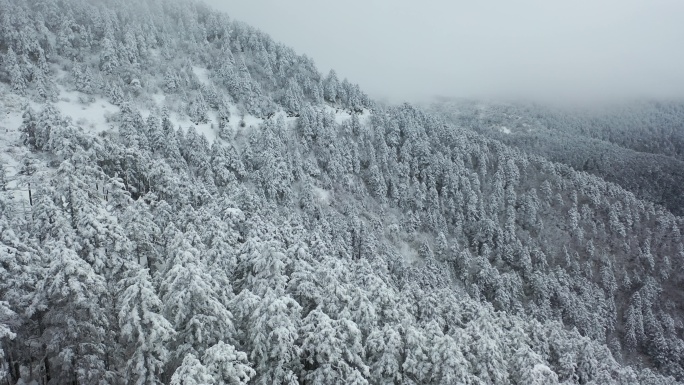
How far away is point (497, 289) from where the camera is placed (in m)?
99.6

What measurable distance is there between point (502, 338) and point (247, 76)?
A: 96.6 m

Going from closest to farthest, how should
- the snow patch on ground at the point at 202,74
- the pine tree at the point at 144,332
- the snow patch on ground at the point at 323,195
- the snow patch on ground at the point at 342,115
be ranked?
the pine tree at the point at 144,332
the snow patch on ground at the point at 323,195
the snow patch on ground at the point at 202,74
the snow patch on ground at the point at 342,115

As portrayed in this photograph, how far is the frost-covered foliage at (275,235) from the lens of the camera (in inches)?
1053

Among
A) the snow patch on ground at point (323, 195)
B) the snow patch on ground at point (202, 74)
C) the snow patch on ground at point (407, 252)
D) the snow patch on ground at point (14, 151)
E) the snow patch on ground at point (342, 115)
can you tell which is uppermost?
the snow patch on ground at point (202, 74)

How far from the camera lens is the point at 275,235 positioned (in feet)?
163

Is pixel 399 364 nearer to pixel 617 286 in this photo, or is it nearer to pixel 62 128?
pixel 62 128

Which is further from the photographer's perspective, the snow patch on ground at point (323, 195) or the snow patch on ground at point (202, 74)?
the snow patch on ground at point (202, 74)

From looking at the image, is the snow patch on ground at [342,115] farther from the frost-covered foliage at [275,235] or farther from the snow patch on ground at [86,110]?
the snow patch on ground at [86,110]

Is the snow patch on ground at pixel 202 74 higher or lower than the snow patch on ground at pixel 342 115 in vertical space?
higher

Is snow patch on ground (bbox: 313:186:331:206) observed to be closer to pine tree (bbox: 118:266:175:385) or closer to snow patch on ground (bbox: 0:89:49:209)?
snow patch on ground (bbox: 0:89:49:209)

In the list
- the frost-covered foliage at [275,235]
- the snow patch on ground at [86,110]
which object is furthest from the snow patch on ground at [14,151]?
the snow patch on ground at [86,110]

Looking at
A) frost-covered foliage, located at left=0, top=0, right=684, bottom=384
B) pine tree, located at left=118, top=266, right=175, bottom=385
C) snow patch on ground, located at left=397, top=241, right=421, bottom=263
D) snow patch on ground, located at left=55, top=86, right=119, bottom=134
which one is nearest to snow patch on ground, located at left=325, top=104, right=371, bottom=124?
frost-covered foliage, located at left=0, top=0, right=684, bottom=384

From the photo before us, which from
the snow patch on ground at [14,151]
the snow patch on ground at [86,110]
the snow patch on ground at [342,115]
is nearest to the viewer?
the snow patch on ground at [14,151]

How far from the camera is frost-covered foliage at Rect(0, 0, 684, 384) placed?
26.7 m
